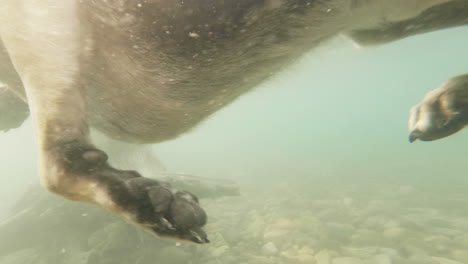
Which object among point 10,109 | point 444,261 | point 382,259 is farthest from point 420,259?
point 10,109

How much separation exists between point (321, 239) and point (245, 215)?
262cm

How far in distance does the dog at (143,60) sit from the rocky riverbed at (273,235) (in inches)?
108

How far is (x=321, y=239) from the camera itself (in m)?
5.84

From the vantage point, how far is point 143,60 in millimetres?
1892

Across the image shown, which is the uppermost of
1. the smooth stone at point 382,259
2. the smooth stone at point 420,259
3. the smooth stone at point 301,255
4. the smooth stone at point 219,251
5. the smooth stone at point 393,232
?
the smooth stone at point 393,232

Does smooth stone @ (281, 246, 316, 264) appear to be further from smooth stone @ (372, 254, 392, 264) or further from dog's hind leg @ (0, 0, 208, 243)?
dog's hind leg @ (0, 0, 208, 243)

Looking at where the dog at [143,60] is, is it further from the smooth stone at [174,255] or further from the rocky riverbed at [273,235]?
the smooth stone at [174,255]

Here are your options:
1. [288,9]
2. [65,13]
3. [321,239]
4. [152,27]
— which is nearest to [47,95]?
[65,13]

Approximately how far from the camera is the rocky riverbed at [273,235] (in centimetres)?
517

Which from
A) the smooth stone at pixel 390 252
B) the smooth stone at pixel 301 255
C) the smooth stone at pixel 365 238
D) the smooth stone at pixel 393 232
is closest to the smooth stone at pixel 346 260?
the smooth stone at pixel 301 255

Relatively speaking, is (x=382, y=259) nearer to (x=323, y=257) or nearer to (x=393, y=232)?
(x=323, y=257)

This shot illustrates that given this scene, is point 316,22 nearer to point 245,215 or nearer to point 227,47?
point 227,47

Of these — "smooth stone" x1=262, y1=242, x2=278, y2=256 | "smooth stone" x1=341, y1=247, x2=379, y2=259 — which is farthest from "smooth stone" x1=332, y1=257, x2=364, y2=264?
"smooth stone" x1=262, y1=242, x2=278, y2=256

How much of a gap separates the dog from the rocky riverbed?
8.99 feet
